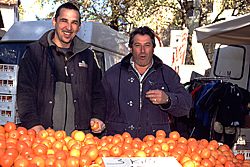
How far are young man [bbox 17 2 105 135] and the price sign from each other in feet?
2.89

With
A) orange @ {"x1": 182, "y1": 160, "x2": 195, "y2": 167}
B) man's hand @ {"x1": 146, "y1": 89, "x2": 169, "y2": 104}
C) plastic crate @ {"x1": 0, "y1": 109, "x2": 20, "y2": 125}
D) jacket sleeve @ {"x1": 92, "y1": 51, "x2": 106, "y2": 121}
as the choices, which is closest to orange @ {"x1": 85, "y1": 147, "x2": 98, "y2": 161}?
orange @ {"x1": 182, "y1": 160, "x2": 195, "y2": 167}

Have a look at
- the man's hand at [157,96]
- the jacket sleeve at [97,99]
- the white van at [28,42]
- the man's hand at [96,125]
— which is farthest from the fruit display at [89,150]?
the white van at [28,42]

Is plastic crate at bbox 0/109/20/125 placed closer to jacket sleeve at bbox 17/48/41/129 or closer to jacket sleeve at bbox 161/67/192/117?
jacket sleeve at bbox 17/48/41/129

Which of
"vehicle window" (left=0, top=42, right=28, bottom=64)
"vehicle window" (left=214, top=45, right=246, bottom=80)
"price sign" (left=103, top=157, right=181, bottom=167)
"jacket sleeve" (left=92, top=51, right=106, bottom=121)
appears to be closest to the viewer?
"price sign" (left=103, top=157, right=181, bottom=167)

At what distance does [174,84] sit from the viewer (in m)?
3.39

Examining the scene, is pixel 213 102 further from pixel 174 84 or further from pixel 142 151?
pixel 142 151

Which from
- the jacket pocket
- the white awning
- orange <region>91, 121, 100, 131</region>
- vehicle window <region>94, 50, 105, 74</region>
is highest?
the white awning

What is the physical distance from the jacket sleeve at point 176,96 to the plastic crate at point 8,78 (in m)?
2.43

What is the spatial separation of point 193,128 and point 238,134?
2.40 ft

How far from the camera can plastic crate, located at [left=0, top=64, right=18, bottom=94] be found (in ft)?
16.6

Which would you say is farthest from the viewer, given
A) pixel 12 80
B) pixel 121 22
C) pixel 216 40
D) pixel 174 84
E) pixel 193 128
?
pixel 121 22

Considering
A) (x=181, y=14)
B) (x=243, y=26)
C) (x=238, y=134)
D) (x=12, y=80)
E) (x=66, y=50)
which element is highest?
(x=181, y=14)

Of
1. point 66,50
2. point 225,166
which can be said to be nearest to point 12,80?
point 66,50

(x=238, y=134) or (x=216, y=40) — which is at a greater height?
(x=216, y=40)
